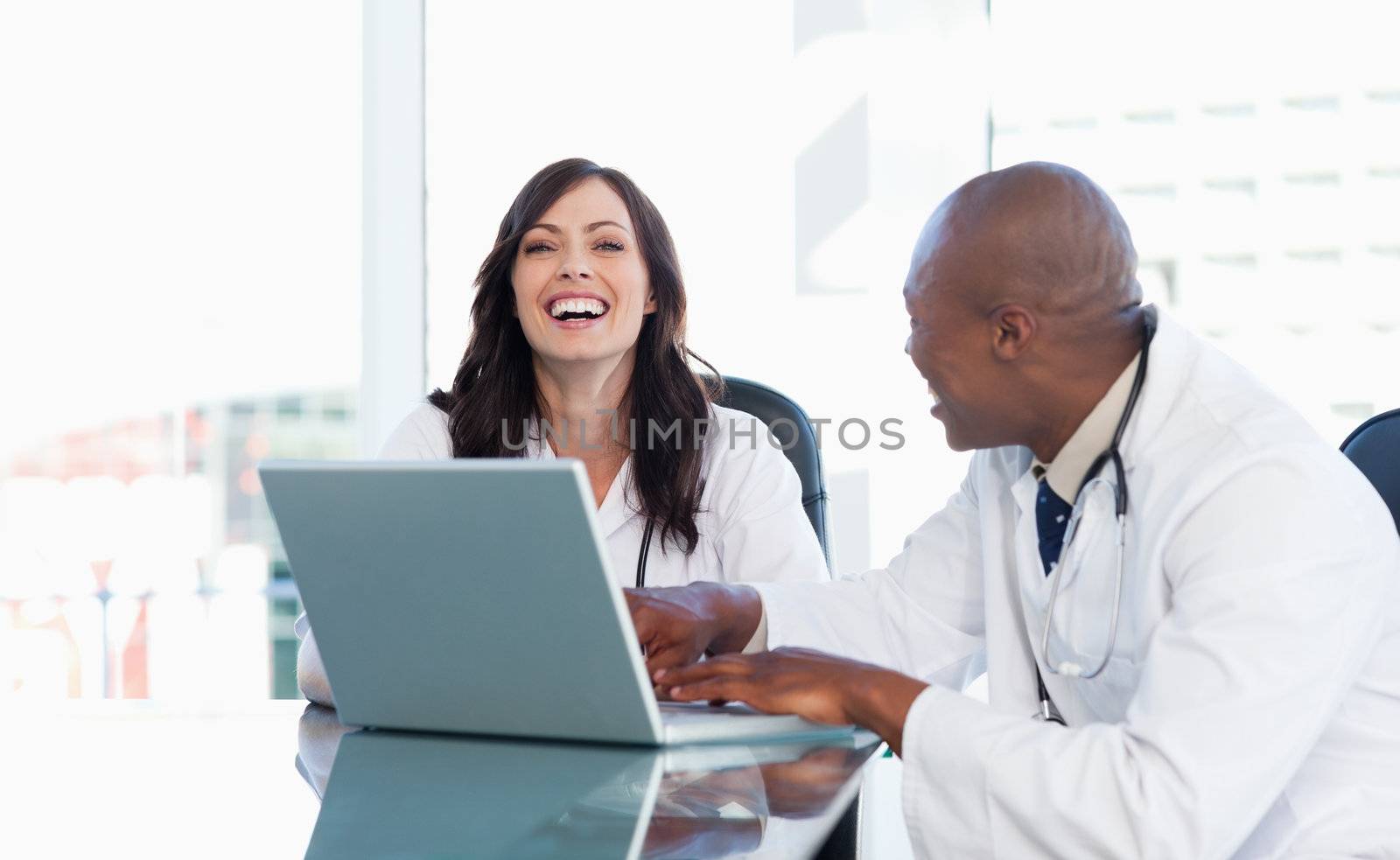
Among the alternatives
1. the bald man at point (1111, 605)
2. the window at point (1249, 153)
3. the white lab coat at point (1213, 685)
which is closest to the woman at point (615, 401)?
the bald man at point (1111, 605)

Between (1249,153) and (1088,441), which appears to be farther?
(1249,153)

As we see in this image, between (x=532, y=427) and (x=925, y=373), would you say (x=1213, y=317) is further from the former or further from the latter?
(x=925, y=373)

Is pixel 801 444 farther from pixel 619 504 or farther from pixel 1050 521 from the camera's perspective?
pixel 1050 521

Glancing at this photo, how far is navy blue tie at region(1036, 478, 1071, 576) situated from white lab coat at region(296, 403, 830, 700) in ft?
1.99

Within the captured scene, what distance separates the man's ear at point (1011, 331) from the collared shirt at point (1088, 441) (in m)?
0.11

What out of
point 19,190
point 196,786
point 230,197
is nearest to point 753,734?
point 196,786

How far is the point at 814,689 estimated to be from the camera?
108 centimetres

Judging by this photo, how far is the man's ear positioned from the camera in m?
1.16

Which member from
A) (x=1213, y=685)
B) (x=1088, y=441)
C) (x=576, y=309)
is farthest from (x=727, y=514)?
(x=1213, y=685)

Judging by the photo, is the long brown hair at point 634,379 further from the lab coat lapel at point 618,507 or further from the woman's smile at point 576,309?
the woman's smile at point 576,309

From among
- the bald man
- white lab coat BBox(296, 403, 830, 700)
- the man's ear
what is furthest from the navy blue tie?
white lab coat BBox(296, 403, 830, 700)

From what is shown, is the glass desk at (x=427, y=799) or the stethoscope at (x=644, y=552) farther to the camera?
the stethoscope at (x=644, y=552)

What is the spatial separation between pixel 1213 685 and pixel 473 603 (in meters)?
0.58

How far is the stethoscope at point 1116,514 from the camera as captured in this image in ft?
3.76
